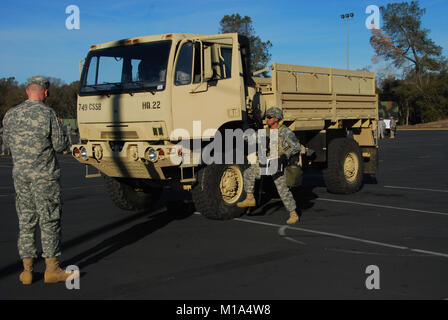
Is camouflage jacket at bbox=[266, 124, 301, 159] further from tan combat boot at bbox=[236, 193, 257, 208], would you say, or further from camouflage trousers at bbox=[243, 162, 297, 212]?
tan combat boot at bbox=[236, 193, 257, 208]

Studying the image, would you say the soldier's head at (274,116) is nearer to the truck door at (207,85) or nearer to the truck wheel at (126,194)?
the truck door at (207,85)

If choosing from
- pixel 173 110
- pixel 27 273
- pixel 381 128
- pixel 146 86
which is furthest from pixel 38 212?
pixel 381 128

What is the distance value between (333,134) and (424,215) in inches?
130

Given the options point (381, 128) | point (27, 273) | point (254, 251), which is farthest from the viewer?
point (381, 128)

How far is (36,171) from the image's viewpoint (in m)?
5.20

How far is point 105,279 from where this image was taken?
5.48 metres

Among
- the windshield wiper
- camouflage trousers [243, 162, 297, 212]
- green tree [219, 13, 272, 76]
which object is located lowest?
camouflage trousers [243, 162, 297, 212]

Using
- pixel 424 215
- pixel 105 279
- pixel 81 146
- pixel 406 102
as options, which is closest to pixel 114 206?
pixel 81 146

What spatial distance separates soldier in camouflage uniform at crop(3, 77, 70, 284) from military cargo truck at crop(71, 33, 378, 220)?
2.64m

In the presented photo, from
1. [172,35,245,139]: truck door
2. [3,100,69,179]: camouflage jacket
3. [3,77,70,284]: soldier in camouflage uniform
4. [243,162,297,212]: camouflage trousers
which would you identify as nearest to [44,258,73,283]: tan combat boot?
[3,77,70,284]: soldier in camouflage uniform

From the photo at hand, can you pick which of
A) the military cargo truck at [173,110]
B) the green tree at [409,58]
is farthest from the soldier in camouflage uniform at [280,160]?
the green tree at [409,58]

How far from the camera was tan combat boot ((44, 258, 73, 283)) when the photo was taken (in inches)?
209

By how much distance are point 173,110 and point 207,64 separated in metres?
0.89

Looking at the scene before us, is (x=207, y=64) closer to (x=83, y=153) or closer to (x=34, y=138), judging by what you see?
(x=83, y=153)
